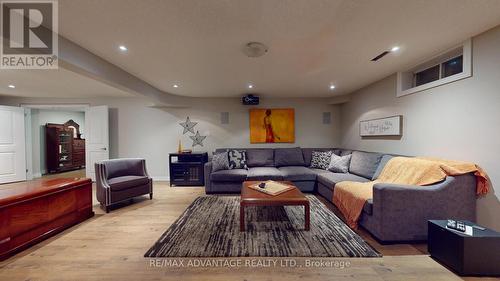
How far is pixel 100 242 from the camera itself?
2252 mm

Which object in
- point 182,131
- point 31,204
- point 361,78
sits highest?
point 361,78

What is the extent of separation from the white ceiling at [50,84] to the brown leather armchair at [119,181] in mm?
1571

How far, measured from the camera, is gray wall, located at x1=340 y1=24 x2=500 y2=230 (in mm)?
2053

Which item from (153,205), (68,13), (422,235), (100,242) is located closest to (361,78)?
(422,235)

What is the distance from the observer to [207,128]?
17.5 feet

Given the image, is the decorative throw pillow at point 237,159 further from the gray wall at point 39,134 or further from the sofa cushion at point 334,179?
the gray wall at point 39,134

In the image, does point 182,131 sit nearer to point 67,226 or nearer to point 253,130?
point 253,130

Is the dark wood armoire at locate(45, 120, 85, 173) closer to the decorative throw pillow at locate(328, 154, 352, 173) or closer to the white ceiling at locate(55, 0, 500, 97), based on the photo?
the white ceiling at locate(55, 0, 500, 97)

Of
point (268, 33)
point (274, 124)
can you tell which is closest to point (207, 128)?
point (274, 124)

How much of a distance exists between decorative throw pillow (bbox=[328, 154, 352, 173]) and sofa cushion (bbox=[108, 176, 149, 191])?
3.68 m

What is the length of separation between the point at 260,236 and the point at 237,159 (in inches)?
93.4

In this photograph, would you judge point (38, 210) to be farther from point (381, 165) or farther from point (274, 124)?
point (381, 165)

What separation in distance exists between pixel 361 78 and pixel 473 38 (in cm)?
150

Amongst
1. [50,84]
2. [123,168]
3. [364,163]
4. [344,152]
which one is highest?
[50,84]
